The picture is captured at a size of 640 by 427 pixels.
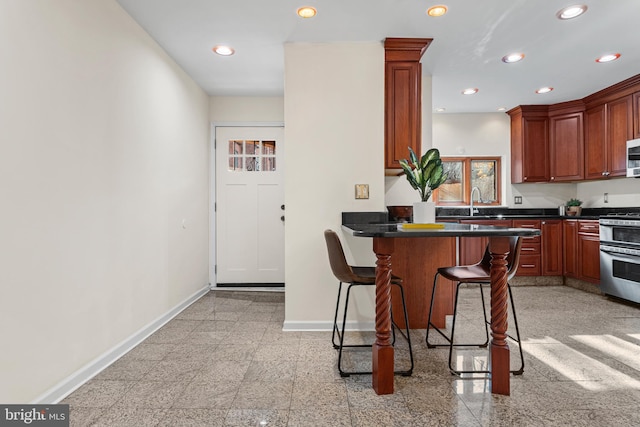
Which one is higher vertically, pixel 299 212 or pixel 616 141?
pixel 616 141

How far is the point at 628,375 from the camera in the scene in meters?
2.11

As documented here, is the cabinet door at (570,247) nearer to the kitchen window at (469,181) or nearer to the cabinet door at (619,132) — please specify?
the cabinet door at (619,132)

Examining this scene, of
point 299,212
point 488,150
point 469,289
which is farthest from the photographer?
point 488,150

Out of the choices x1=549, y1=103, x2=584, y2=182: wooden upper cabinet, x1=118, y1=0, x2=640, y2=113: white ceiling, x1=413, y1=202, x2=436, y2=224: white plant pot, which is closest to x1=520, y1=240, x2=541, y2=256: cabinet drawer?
x1=549, y1=103, x2=584, y2=182: wooden upper cabinet

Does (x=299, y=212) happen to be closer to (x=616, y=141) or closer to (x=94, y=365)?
(x=94, y=365)

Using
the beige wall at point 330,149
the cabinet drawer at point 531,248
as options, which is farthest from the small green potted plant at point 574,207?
the beige wall at point 330,149

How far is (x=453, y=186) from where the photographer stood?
5.42 meters

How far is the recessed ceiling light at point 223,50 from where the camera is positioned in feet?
10.4

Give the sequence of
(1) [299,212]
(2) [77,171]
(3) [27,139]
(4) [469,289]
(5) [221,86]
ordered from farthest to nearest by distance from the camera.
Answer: (4) [469,289] → (5) [221,86] → (1) [299,212] → (2) [77,171] → (3) [27,139]

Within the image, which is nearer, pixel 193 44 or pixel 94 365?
pixel 94 365

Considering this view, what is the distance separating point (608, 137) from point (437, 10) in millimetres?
3314

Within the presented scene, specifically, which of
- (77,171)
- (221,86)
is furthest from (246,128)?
(77,171)

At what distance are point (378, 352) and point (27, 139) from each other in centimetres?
205

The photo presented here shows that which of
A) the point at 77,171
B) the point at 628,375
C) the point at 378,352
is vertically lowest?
the point at 628,375
